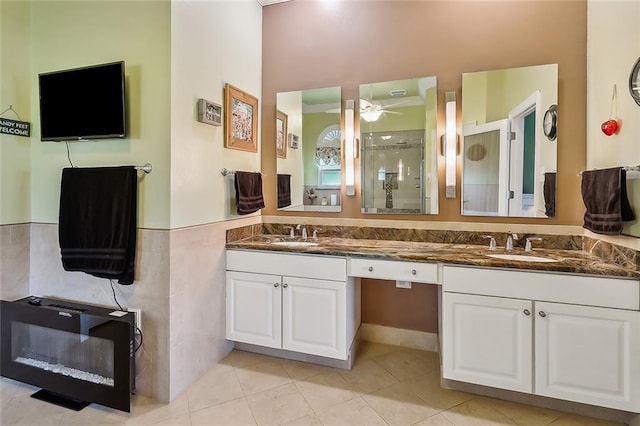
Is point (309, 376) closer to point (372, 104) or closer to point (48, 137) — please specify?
point (372, 104)

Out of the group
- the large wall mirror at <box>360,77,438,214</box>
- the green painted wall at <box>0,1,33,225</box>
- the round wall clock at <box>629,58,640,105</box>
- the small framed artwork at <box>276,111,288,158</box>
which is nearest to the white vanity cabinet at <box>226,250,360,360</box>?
the large wall mirror at <box>360,77,438,214</box>

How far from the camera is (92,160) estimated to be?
2.04 m

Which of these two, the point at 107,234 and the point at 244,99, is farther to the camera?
the point at 244,99

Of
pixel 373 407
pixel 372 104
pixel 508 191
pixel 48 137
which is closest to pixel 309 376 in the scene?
pixel 373 407

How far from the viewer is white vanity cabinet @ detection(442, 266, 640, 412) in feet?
5.33

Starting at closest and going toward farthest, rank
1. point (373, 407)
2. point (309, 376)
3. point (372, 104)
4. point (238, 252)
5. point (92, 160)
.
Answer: point (373, 407) < point (92, 160) < point (309, 376) < point (238, 252) < point (372, 104)

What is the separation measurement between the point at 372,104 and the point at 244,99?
1037 mm

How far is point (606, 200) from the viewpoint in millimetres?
1739

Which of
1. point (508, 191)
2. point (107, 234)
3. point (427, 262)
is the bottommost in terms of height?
point (427, 262)

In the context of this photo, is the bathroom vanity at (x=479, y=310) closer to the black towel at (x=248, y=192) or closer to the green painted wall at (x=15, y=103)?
the black towel at (x=248, y=192)

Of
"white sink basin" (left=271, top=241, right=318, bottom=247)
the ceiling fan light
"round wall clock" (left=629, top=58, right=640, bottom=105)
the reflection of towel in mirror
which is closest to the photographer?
"round wall clock" (left=629, top=58, right=640, bottom=105)

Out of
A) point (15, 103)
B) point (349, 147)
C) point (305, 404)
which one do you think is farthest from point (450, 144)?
point (15, 103)

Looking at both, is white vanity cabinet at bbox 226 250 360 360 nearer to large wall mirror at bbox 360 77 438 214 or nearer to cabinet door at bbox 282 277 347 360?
cabinet door at bbox 282 277 347 360

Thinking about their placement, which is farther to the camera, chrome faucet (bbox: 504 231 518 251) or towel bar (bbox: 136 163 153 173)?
chrome faucet (bbox: 504 231 518 251)
